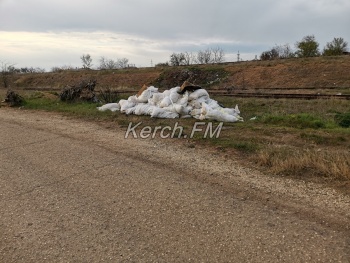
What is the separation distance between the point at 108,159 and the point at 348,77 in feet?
86.3

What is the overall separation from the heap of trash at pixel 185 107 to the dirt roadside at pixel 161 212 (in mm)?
3302

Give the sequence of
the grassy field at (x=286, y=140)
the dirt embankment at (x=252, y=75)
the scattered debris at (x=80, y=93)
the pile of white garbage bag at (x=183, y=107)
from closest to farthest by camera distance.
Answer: the grassy field at (x=286, y=140) < the pile of white garbage bag at (x=183, y=107) < the scattered debris at (x=80, y=93) < the dirt embankment at (x=252, y=75)

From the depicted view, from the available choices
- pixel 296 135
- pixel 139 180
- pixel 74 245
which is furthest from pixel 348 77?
pixel 74 245

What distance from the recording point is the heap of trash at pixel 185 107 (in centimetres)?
985

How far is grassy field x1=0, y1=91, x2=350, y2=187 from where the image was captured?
5301mm

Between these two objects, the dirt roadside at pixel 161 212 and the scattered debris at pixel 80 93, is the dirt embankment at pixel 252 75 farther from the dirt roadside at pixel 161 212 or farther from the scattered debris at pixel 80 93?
the dirt roadside at pixel 161 212

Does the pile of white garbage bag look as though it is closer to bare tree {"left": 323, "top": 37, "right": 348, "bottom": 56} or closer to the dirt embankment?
the dirt embankment

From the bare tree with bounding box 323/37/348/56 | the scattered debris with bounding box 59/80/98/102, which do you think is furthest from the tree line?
the scattered debris with bounding box 59/80/98/102

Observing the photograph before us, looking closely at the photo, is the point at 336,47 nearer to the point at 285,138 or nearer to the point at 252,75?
the point at 252,75

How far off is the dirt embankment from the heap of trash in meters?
14.8

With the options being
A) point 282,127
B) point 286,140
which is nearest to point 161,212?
point 286,140

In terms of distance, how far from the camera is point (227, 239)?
3498 mm

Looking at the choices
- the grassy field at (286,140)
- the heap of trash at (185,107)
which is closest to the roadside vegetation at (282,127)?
the grassy field at (286,140)

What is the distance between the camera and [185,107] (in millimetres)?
10594
